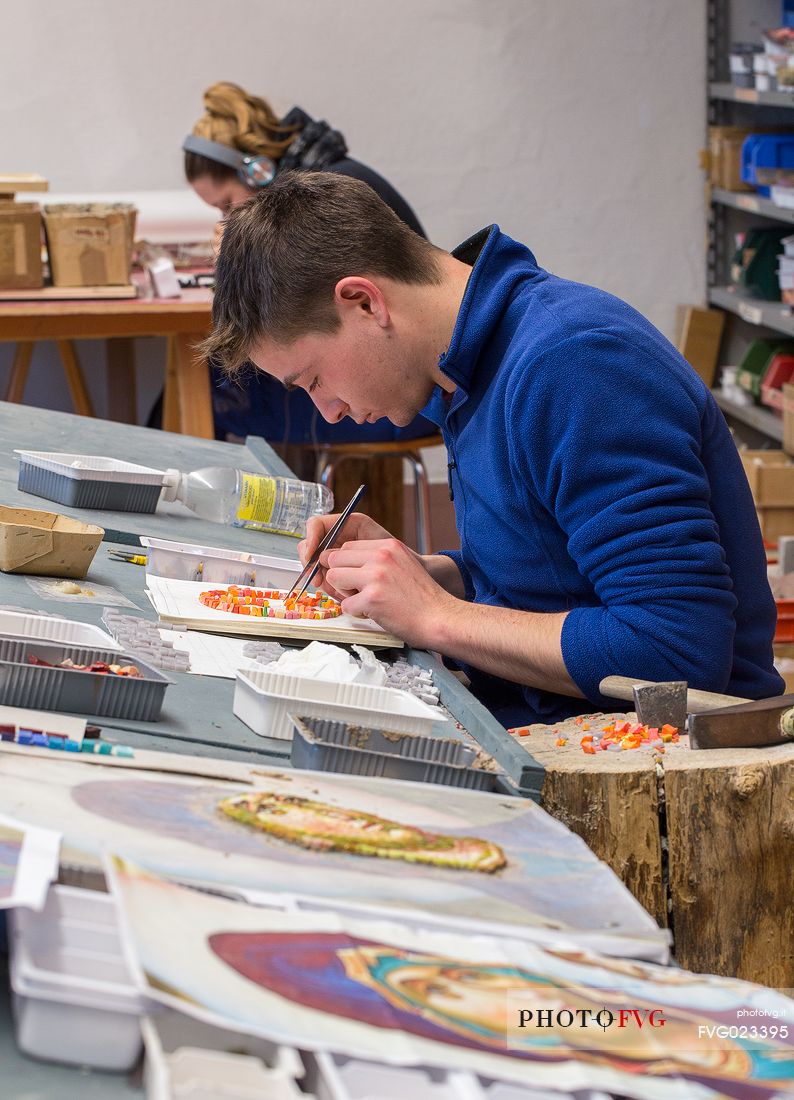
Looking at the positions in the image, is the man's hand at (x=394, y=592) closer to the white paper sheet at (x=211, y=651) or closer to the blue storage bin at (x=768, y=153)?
the white paper sheet at (x=211, y=651)

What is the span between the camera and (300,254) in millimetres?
1562

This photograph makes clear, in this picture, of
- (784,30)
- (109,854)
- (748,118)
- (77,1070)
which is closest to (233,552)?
(109,854)

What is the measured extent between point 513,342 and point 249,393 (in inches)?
94.0

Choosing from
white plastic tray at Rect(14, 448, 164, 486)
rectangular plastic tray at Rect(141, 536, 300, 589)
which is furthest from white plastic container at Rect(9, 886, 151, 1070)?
white plastic tray at Rect(14, 448, 164, 486)

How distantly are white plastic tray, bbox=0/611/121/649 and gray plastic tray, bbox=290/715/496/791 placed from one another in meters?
0.28

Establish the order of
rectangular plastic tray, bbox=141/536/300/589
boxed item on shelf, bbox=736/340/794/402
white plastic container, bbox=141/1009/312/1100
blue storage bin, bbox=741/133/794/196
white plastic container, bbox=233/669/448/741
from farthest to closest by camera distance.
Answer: boxed item on shelf, bbox=736/340/794/402, blue storage bin, bbox=741/133/794/196, rectangular plastic tray, bbox=141/536/300/589, white plastic container, bbox=233/669/448/741, white plastic container, bbox=141/1009/312/1100

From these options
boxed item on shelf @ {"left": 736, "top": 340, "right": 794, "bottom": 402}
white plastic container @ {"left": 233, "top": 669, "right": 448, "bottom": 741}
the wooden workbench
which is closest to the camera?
white plastic container @ {"left": 233, "top": 669, "right": 448, "bottom": 741}

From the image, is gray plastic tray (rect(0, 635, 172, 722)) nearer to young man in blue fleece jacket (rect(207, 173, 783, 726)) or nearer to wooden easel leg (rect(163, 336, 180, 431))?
young man in blue fleece jacket (rect(207, 173, 783, 726))

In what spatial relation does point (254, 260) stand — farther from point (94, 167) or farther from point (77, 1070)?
point (94, 167)

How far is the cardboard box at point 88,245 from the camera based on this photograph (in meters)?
3.53

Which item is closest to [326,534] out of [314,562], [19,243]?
[314,562]

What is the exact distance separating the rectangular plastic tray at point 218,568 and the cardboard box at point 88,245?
1.91m

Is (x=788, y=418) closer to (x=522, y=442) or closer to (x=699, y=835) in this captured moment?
(x=522, y=442)

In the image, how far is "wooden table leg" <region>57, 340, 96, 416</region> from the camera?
4.70 m
